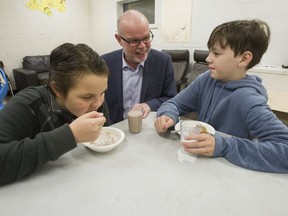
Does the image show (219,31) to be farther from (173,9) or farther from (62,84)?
(173,9)

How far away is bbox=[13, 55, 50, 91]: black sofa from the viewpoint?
423 centimetres

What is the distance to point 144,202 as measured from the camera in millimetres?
590

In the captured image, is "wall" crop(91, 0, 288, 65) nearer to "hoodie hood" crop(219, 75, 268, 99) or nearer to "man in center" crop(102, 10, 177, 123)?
"man in center" crop(102, 10, 177, 123)

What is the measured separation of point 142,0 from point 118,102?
4000 mm

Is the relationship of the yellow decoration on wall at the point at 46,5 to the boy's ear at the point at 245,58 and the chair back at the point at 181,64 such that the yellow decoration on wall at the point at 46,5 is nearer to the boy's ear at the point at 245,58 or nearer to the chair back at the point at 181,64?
the chair back at the point at 181,64

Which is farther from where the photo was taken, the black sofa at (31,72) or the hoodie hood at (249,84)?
the black sofa at (31,72)

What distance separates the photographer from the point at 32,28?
16.3 ft

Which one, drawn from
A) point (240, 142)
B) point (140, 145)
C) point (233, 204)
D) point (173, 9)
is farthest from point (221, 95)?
point (173, 9)

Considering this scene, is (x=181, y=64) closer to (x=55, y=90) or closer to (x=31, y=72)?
(x=31, y=72)

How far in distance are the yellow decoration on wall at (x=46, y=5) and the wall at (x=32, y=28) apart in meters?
0.09

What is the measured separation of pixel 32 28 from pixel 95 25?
1728mm

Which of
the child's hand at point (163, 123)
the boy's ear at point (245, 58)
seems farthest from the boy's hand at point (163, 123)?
the boy's ear at point (245, 58)

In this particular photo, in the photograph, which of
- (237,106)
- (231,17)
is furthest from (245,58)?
(231,17)

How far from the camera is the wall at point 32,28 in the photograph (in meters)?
4.61
